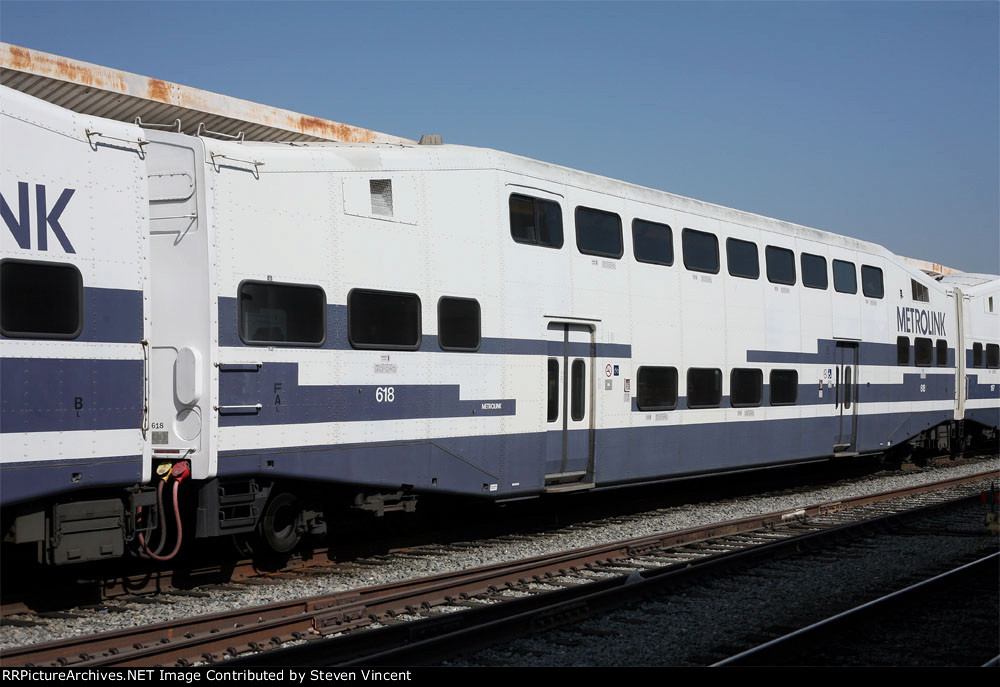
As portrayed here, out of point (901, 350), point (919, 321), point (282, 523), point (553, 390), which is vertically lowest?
point (282, 523)

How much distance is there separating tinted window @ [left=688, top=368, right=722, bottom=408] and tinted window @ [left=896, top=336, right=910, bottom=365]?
6.73m

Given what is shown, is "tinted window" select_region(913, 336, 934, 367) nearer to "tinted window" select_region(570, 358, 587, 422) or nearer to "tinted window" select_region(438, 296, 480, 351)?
"tinted window" select_region(570, 358, 587, 422)

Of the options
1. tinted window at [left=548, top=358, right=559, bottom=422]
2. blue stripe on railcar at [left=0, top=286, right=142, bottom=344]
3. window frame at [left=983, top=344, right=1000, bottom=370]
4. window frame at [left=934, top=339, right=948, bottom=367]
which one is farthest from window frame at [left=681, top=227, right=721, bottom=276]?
window frame at [left=983, top=344, right=1000, bottom=370]

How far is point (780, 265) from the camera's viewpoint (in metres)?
16.0

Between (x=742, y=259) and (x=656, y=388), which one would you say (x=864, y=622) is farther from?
(x=742, y=259)

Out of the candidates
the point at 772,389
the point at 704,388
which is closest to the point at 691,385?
the point at 704,388

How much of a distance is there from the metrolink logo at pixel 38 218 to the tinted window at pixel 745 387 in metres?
10.1

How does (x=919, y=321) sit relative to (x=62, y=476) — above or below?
above

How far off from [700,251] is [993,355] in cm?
1352

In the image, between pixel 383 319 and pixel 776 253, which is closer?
pixel 383 319

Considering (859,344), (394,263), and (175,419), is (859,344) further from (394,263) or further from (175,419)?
(175,419)

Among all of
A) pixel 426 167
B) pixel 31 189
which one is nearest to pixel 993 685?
pixel 426 167

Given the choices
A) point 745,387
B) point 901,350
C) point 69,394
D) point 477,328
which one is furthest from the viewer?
point 901,350

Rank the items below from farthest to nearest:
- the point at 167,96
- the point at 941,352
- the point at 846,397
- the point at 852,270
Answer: the point at 941,352 → the point at 852,270 → the point at 846,397 → the point at 167,96
